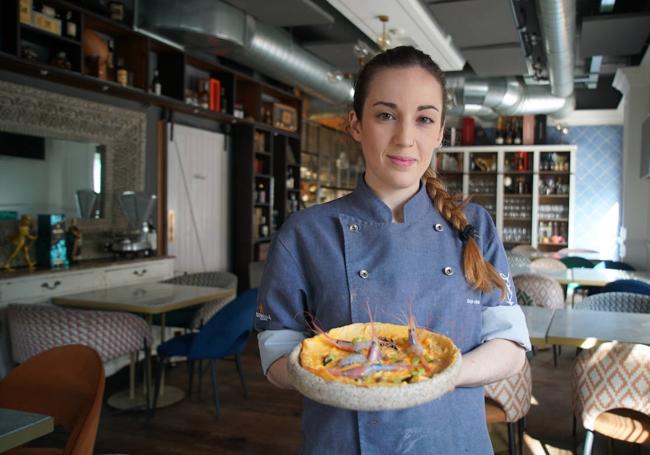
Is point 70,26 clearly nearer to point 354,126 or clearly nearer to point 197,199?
point 197,199

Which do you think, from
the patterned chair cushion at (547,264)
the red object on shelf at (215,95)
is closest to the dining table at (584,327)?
the patterned chair cushion at (547,264)

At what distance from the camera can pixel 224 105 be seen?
6.85 metres

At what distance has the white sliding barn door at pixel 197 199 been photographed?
6332 millimetres

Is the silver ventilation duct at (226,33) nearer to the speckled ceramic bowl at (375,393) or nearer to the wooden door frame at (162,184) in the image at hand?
the wooden door frame at (162,184)

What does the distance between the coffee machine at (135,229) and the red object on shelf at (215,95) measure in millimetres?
1474

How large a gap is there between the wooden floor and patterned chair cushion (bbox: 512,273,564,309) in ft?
2.43

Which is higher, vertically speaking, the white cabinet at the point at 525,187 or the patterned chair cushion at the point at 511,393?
the white cabinet at the point at 525,187

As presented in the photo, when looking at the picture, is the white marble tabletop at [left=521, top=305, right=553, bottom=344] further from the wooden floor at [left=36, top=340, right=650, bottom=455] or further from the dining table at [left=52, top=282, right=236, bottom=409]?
the dining table at [left=52, top=282, right=236, bottom=409]

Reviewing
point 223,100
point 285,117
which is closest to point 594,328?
point 223,100

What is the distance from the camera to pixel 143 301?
13.2ft

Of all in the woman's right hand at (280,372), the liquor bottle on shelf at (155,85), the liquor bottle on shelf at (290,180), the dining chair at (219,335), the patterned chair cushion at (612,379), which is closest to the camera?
the woman's right hand at (280,372)

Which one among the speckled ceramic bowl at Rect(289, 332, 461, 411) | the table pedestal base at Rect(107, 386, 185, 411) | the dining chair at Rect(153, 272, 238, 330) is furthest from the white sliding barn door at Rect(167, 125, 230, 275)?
the speckled ceramic bowl at Rect(289, 332, 461, 411)

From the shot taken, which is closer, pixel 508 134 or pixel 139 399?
pixel 139 399

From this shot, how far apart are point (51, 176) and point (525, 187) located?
8.53m
